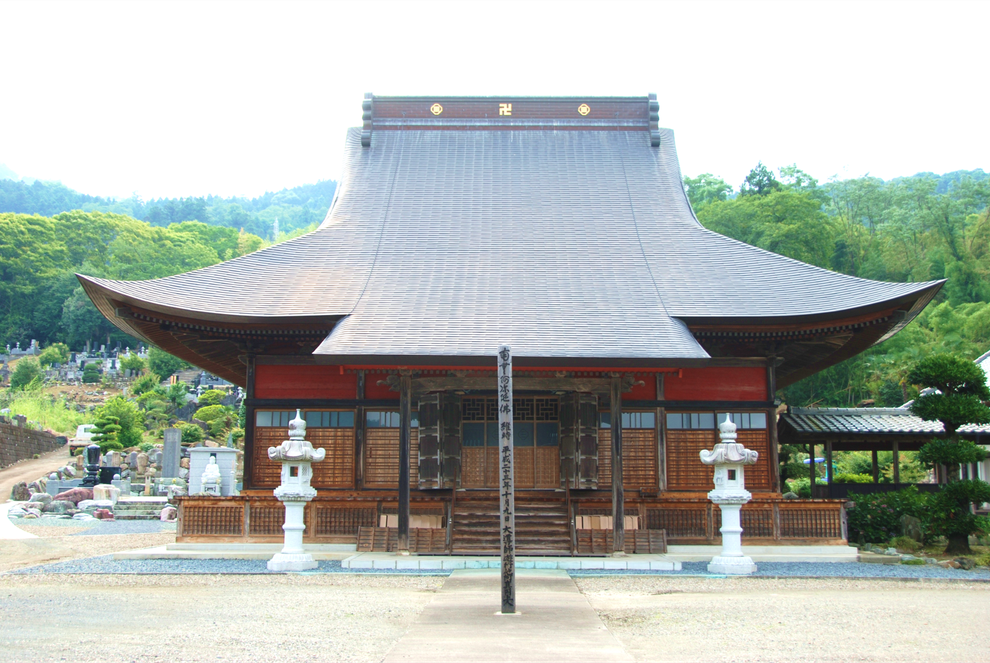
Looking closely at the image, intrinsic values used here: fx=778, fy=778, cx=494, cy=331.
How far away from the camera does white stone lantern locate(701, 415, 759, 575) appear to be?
11.1 meters

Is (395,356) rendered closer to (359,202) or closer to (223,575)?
(223,575)

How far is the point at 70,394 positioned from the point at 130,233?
106 feet

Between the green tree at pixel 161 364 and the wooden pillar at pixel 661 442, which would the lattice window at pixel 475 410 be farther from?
the green tree at pixel 161 364

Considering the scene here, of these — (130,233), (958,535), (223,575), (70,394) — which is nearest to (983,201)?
(958,535)

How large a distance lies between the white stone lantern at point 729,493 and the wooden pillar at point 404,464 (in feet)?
14.9

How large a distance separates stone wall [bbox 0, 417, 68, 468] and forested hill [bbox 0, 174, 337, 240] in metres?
84.0

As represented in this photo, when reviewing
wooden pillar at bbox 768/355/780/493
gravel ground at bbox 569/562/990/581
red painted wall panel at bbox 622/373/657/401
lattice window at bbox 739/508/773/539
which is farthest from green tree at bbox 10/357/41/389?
gravel ground at bbox 569/562/990/581

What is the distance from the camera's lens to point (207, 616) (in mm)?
7566

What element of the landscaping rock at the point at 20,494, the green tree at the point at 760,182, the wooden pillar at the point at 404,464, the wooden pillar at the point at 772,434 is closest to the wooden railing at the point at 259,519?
the wooden pillar at the point at 404,464

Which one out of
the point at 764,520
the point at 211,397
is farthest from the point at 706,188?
the point at 764,520

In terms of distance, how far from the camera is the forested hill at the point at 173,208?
404 ft

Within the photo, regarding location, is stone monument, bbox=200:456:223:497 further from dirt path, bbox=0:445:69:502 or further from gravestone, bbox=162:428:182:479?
dirt path, bbox=0:445:69:502

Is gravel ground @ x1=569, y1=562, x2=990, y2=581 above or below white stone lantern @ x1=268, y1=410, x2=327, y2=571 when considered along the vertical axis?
below

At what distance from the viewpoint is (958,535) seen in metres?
13.1
